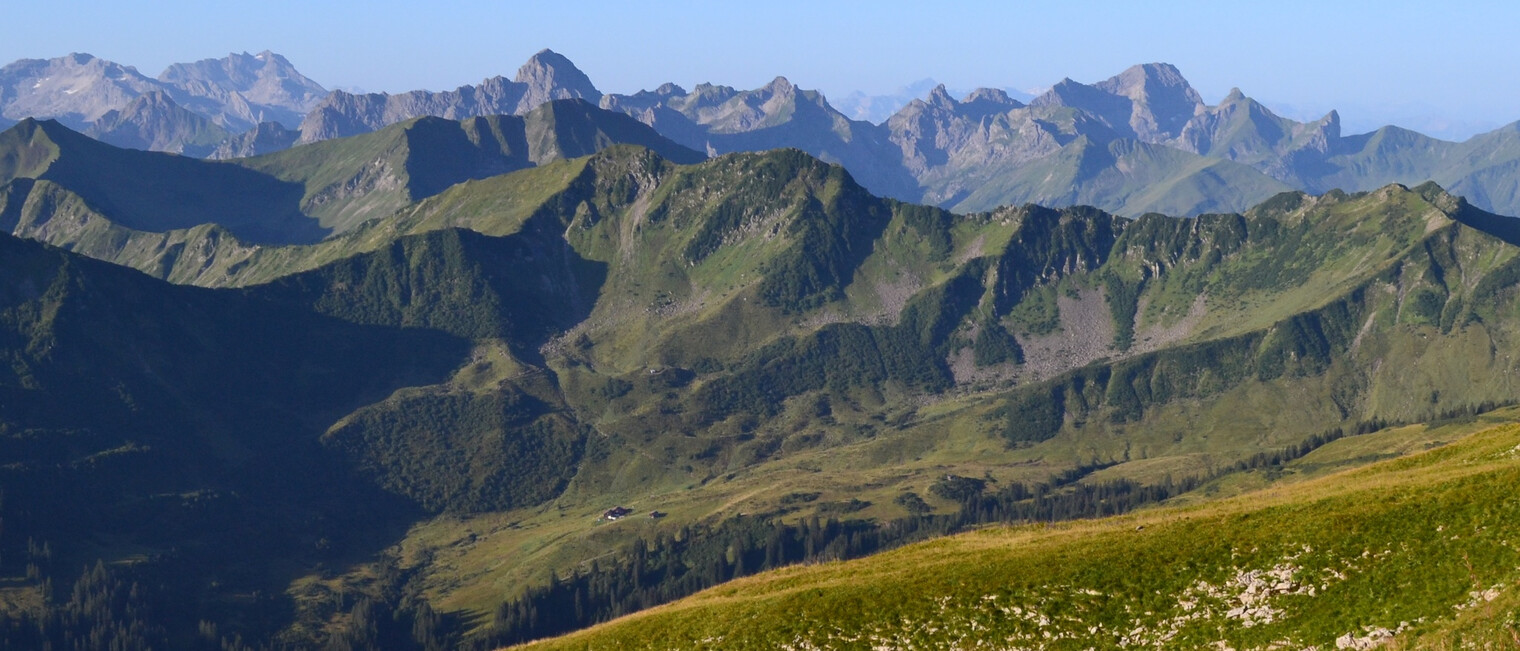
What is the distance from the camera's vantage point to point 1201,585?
9731 centimetres

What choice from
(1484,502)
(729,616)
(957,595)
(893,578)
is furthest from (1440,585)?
(729,616)

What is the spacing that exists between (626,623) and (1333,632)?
6301 cm

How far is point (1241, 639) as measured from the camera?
293ft

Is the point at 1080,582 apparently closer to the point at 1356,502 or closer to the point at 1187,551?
the point at 1187,551

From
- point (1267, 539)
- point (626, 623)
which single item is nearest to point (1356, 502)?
point (1267, 539)

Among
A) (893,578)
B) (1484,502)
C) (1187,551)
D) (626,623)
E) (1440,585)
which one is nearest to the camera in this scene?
(1440,585)

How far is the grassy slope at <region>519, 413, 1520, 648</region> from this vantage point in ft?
289

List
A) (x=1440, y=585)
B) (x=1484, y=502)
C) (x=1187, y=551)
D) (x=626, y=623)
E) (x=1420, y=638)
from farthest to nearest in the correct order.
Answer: (x=626, y=623), (x=1187, y=551), (x=1484, y=502), (x=1440, y=585), (x=1420, y=638)

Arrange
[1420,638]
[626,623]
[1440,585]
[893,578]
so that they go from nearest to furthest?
[1420,638] → [1440,585] → [893,578] → [626,623]

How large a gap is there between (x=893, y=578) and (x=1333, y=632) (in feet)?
122

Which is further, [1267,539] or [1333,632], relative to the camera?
[1267,539]

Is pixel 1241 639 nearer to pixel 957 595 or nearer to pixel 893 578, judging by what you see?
pixel 957 595

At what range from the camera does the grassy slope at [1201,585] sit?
88188mm

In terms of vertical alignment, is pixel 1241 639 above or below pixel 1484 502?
below
